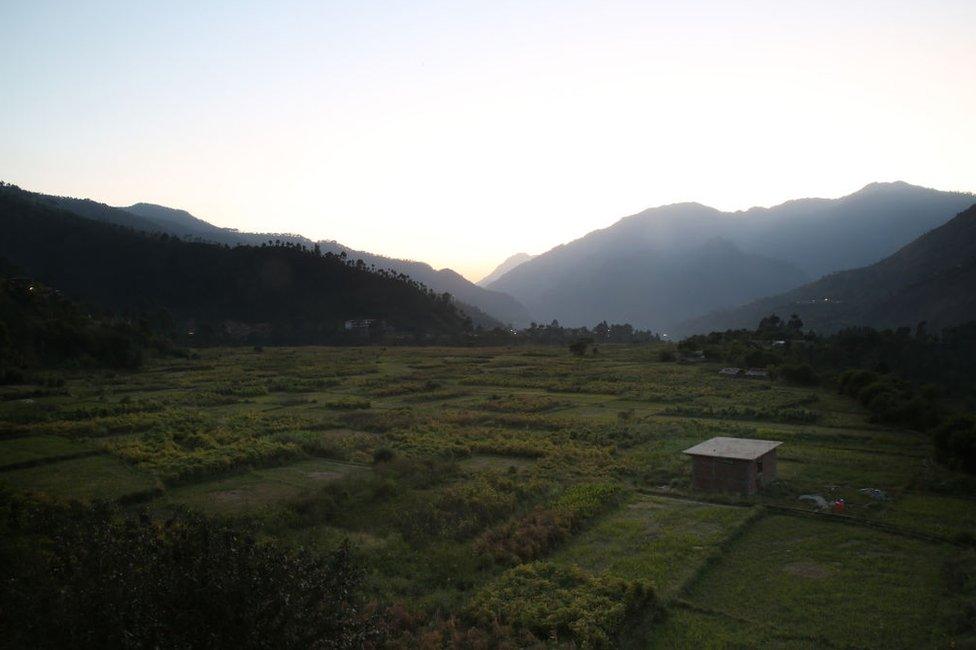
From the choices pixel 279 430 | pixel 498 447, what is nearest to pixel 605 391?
pixel 498 447

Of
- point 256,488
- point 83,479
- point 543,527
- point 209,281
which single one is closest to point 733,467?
point 543,527

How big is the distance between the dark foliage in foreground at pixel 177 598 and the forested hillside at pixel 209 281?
3332 inches

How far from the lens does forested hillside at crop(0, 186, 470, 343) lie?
94.9 metres

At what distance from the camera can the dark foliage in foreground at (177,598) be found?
24.0ft

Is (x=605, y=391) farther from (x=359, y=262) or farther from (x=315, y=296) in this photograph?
(x=359, y=262)

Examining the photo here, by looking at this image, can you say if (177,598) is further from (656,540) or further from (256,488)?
(256,488)

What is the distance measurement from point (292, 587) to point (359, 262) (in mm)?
113868

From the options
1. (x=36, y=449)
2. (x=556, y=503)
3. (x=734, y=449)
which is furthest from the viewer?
(x=36, y=449)

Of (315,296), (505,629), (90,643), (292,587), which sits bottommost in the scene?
(505,629)

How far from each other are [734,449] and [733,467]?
0.95 meters

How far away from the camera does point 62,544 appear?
8.71m

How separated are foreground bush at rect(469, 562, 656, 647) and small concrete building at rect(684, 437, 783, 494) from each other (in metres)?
7.97

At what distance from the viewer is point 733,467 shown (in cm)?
1941

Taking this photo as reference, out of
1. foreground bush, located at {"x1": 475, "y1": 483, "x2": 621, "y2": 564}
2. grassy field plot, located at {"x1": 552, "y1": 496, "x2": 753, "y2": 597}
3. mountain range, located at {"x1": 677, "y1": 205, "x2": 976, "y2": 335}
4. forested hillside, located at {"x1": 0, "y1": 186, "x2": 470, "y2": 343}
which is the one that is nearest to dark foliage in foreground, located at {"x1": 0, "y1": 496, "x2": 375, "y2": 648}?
foreground bush, located at {"x1": 475, "y1": 483, "x2": 621, "y2": 564}
